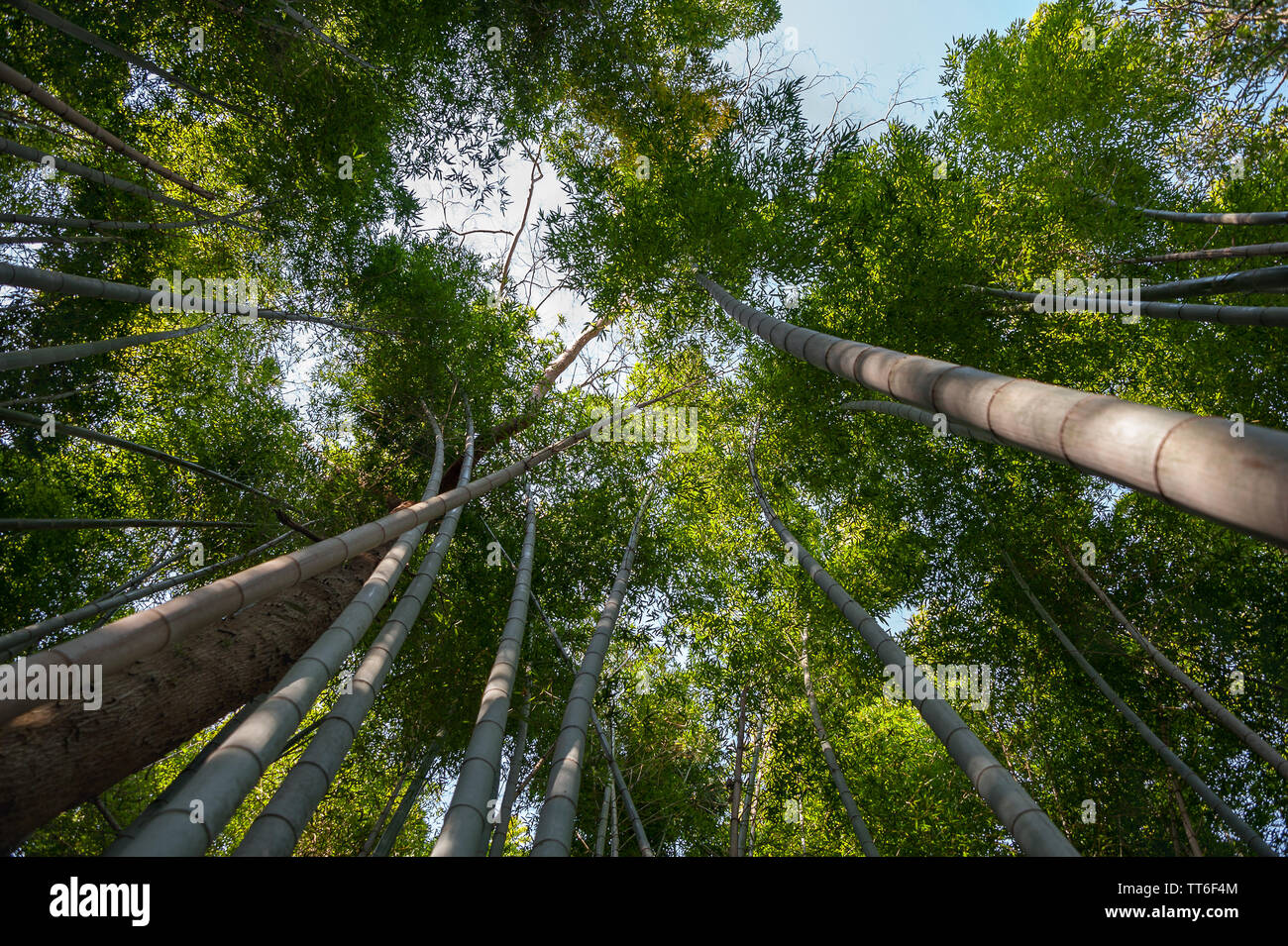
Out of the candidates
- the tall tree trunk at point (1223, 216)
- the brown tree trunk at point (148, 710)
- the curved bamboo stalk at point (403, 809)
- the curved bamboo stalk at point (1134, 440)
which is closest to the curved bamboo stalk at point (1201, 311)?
the tall tree trunk at point (1223, 216)

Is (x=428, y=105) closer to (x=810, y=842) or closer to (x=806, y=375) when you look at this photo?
(x=806, y=375)

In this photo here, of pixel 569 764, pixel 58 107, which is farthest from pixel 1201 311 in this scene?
pixel 58 107

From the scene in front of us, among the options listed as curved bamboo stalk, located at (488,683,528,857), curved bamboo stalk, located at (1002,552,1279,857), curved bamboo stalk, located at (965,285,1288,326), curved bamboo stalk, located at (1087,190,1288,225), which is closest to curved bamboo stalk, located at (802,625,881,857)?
curved bamboo stalk, located at (1002,552,1279,857)

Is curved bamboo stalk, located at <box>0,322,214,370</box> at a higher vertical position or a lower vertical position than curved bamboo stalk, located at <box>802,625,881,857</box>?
higher

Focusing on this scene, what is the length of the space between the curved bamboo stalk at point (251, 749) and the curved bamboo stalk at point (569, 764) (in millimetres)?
997

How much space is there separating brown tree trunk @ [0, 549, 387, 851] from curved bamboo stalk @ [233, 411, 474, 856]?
43.6 inches

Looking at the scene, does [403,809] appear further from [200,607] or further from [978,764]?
[978,764]

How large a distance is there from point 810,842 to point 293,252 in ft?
27.1

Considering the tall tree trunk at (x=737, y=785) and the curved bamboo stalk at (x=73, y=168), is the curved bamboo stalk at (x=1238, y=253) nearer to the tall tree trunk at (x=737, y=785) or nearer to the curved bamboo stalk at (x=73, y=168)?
the tall tree trunk at (x=737, y=785)

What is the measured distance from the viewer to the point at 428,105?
17.7 feet

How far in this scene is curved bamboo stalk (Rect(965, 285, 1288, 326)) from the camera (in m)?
2.76

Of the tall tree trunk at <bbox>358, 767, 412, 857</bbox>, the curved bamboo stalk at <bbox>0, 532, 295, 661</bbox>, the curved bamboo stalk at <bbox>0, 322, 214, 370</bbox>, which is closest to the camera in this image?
the curved bamboo stalk at <bbox>0, 322, 214, 370</bbox>

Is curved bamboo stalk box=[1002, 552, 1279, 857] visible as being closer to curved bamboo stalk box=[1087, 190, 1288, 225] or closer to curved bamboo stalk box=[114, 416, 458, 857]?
curved bamboo stalk box=[1087, 190, 1288, 225]

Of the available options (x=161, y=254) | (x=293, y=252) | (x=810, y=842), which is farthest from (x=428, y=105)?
(x=810, y=842)
